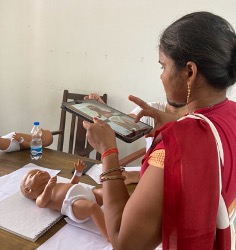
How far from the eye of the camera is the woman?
535 mm

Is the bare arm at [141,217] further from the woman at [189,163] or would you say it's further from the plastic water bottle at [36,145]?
the plastic water bottle at [36,145]

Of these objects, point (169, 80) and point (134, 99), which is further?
point (134, 99)

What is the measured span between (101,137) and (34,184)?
458 mm

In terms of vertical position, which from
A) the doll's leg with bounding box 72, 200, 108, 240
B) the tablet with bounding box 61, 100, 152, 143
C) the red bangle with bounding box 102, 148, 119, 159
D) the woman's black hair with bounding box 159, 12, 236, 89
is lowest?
the doll's leg with bounding box 72, 200, 108, 240

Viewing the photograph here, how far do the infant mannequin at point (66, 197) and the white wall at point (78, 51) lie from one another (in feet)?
4.10

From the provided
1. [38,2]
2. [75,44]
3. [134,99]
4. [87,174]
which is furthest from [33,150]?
[38,2]

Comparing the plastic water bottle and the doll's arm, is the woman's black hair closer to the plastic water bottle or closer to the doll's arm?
the doll's arm

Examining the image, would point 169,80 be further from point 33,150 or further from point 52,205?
point 33,150

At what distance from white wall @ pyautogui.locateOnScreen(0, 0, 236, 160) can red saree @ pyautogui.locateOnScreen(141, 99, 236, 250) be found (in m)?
1.42

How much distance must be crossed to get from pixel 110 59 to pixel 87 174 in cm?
122

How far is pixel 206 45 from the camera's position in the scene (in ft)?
1.90

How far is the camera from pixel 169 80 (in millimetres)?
645

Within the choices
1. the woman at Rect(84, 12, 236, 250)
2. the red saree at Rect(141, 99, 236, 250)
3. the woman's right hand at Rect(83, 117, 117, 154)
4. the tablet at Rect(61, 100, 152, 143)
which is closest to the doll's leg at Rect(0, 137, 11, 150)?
the tablet at Rect(61, 100, 152, 143)

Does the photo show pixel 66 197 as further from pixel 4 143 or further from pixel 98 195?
pixel 4 143
